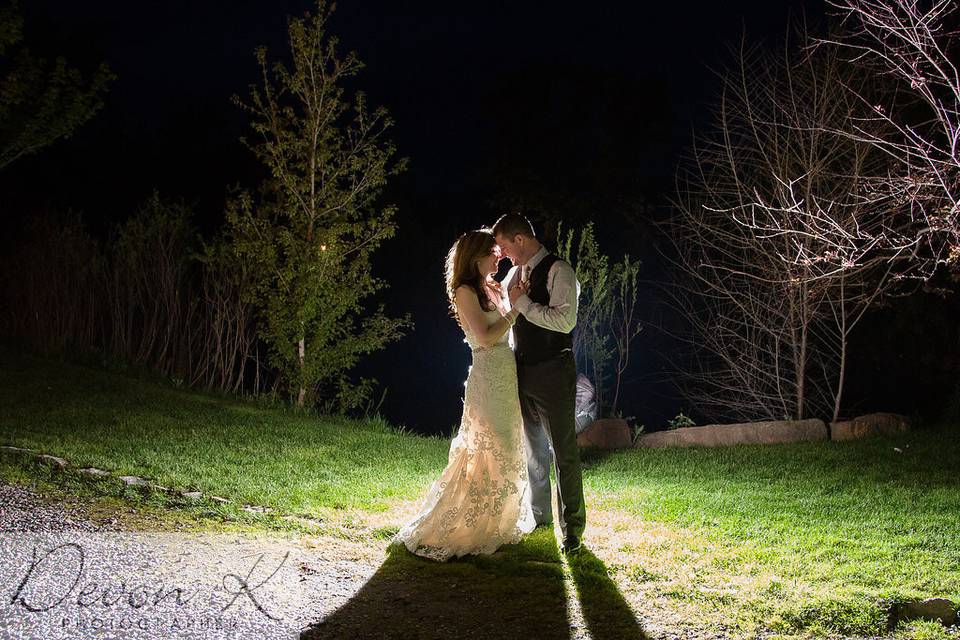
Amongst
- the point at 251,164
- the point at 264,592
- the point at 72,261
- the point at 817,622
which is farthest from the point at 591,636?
the point at 251,164

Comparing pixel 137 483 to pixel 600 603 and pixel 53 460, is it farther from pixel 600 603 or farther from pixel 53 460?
pixel 600 603

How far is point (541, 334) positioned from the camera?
5102 mm

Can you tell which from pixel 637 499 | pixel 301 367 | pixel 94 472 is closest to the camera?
pixel 637 499

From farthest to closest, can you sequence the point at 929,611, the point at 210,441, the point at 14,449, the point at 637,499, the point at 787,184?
1. the point at 787,184
2. the point at 210,441
3. the point at 14,449
4. the point at 637,499
5. the point at 929,611

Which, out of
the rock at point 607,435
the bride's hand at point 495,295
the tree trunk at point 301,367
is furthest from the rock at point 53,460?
the rock at point 607,435

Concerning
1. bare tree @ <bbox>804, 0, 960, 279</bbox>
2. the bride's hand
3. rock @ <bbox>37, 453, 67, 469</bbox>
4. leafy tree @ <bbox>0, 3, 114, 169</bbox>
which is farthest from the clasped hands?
leafy tree @ <bbox>0, 3, 114, 169</bbox>

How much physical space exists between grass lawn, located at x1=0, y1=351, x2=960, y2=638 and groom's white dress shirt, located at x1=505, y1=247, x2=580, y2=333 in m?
1.30

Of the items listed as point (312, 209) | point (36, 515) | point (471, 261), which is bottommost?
point (36, 515)

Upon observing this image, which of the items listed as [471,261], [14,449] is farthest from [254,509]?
[14,449]

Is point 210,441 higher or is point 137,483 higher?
point 210,441

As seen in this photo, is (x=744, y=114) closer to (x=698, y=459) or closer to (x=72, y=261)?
(x=698, y=459)

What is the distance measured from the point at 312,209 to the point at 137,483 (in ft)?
17.0

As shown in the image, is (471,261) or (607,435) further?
(607,435)

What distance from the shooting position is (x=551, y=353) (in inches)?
201
